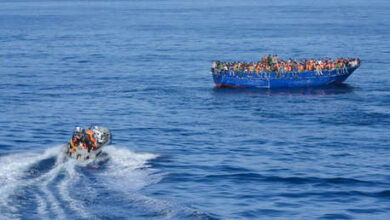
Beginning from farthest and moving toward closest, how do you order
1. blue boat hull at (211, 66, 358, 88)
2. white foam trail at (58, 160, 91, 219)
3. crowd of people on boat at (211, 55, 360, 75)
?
crowd of people on boat at (211, 55, 360, 75) < blue boat hull at (211, 66, 358, 88) < white foam trail at (58, 160, 91, 219)

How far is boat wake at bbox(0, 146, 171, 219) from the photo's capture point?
38.4 meters

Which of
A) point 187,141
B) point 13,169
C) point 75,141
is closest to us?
point 13,169

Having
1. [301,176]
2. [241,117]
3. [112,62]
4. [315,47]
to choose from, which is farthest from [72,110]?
[315,47]

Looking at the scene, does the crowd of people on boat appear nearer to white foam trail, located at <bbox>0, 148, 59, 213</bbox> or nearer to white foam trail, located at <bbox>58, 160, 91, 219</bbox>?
white foam trail, located at <bbox>0, 148, 59, 213</bbox>

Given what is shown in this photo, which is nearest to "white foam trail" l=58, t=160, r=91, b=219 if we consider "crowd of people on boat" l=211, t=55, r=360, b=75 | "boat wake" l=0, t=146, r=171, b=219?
"boat wake" l=0, t=146, r=171, b=219

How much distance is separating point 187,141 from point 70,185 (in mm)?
21070

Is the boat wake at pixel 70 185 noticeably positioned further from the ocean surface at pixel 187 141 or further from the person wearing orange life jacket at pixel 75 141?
the person wearing orange life jacket at pixel 75 141

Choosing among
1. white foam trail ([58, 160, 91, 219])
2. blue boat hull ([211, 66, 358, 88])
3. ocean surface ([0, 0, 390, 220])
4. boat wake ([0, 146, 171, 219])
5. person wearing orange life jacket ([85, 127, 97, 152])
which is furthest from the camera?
blue boat hull ([211, 66, 358, 88])

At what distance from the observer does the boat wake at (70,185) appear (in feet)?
126

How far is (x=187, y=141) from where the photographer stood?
62.6 metres

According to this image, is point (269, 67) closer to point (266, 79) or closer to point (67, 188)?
point (266, 79)

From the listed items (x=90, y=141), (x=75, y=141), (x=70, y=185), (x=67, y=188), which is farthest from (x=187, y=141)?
(x=67, y=188)

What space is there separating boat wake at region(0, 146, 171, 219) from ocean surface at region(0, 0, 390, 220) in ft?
0.34

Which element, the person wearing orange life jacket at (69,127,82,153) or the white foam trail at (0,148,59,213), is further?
the person wearing orange life jacket at (69,127,82,153)
